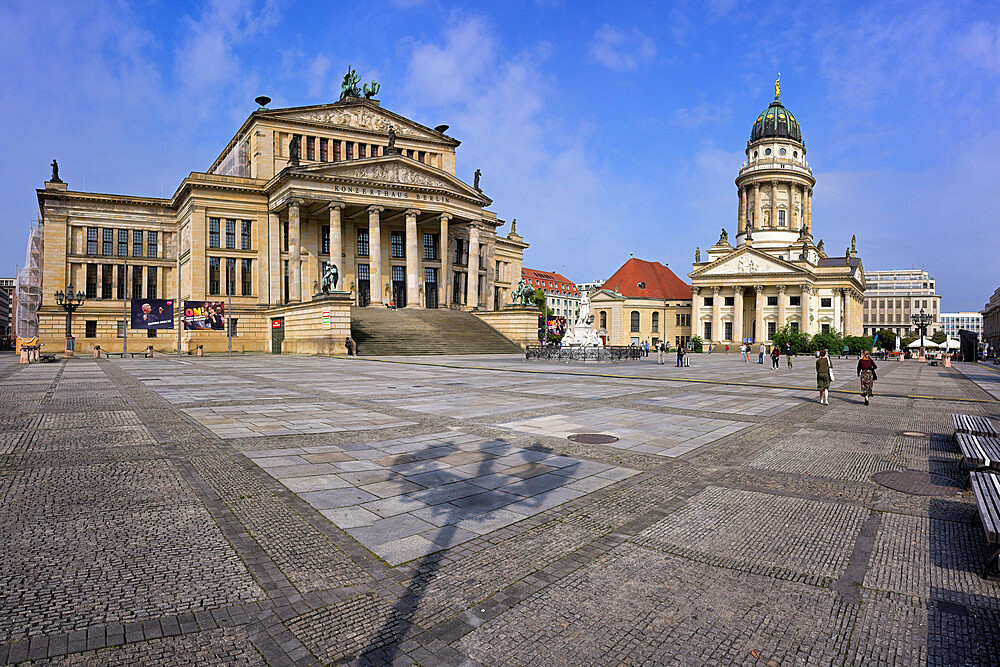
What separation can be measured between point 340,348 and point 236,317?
804 inches

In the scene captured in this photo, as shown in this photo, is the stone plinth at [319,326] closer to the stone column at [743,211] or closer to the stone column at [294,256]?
the stone column at [294,256]

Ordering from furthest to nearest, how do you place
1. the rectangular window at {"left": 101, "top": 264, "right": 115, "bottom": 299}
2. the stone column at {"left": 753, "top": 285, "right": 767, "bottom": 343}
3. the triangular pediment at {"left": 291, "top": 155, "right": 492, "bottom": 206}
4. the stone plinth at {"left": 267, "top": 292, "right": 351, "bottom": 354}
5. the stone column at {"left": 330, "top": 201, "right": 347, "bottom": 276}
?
the stone column at {"left": 753, "top": 285, "right": 767, "bottom": 343} → the rectangular window at {"left": 101, "top": 264, "right": 115, "bottom": 299} → the stone column at {"left": 330, "top": 201, "right": 347, "bottom": 276} → the triangular pediment at {"left": 291, "top": 155, "right": 492, "bottom": 206} → the stone plinth at {"left": 267, "top": 292, "right": 351, "bottom": 354}

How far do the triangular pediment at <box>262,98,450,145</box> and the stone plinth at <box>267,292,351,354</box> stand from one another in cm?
2228

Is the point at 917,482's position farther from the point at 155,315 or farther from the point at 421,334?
the point at 155,315

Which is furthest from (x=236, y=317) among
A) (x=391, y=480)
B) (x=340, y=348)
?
(x=391, y=480)

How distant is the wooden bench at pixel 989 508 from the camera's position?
459cm

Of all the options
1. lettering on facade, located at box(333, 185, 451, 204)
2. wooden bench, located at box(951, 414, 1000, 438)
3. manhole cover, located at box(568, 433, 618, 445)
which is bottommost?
manhole cover, located at box(568, 433, 618, 445)

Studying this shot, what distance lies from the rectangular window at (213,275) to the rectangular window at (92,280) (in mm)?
13735

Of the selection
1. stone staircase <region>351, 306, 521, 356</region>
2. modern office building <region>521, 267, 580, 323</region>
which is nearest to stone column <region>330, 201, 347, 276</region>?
stone staircase <region>351, 306, 521, 356</region>

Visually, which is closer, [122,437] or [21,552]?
[21,552]

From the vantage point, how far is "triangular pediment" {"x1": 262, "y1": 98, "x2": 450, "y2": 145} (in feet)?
194

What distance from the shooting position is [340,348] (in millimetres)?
41031

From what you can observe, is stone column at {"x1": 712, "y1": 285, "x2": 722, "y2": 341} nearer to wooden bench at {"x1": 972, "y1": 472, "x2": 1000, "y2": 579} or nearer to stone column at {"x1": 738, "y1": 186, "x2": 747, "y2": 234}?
stone column at {"x1": 738, "y1": 186, "x2": 747, "y2": 234}

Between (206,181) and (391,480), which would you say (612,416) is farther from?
(206,181)
